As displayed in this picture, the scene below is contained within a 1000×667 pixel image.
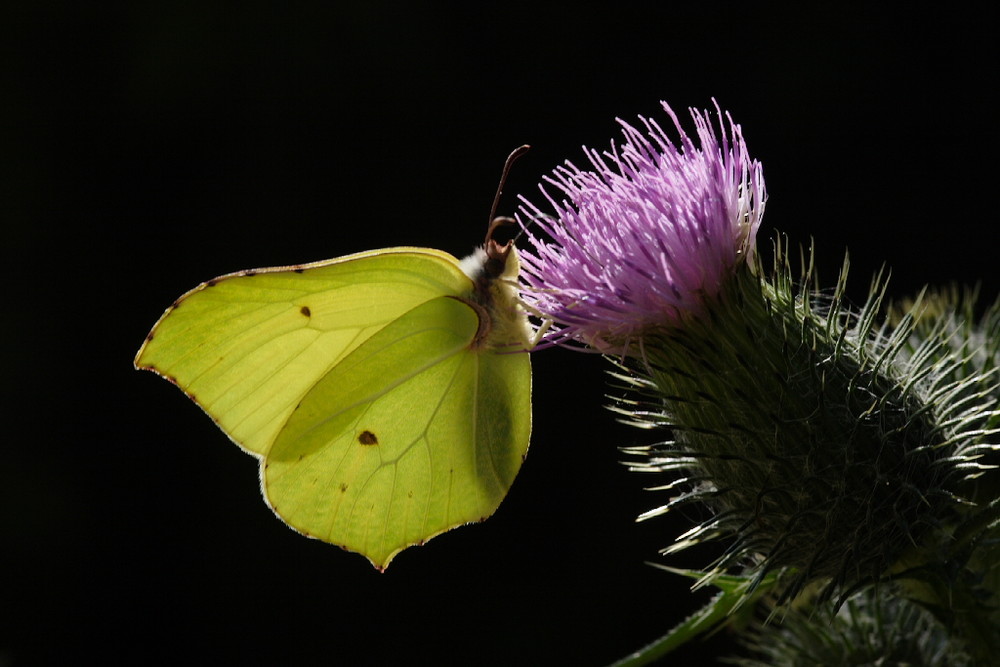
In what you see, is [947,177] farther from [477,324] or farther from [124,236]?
[124,236]

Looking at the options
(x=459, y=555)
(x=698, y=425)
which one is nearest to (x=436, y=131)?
(x=459, y=555)

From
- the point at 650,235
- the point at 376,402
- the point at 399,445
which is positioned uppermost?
the point at 650,235

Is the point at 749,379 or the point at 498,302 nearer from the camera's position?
the point at 749,379

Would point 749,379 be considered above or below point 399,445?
above

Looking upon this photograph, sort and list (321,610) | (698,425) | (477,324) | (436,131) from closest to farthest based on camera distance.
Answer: (698,425), (477,324), (321,610), (436,131)

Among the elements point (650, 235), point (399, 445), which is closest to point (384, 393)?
point (399, 445)

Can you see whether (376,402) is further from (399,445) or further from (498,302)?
(498,302)

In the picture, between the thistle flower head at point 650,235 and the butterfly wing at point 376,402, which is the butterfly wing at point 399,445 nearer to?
the butterfly wing at point 376,402
